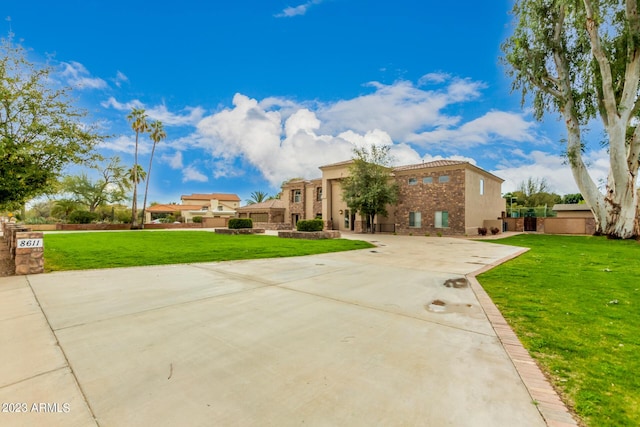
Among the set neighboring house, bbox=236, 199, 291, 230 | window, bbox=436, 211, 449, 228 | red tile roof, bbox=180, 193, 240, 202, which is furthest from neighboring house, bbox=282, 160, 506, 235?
red tile roof, bbox=180, 193, 240, 202

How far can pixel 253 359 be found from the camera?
120 inches

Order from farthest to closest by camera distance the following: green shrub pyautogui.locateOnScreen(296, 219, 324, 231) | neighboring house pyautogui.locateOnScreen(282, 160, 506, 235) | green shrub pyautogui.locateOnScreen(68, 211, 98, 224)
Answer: green shrub pyautogui.locateOnScreen(68, 211, 98, 224)
neighboring house pyautogui.locateOnScreen(282, 160, 506, 235)
green shrub pyautogui.locateOnScreen(296, 219, 324, 231)

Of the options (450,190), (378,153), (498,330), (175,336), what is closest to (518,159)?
(450,190)

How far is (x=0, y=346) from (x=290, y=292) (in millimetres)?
4030

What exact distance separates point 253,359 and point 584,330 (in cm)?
437

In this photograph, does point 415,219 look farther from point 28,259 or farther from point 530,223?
point 28,259

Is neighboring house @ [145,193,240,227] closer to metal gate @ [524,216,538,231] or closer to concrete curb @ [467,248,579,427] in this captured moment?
metal gate @ [524,216,538,231]

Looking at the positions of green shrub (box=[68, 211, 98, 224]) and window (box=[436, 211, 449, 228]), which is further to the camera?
green shrub (box=[68, 211, 98, 224])

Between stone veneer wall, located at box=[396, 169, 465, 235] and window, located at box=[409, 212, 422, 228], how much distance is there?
0.71 ft

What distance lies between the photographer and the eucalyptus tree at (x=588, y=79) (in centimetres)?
1742

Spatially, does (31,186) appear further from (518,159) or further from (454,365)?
(518,159)

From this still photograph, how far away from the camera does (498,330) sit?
12.9ft

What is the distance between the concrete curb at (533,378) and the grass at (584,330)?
80mm

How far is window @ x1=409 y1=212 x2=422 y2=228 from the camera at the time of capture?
25672mm
